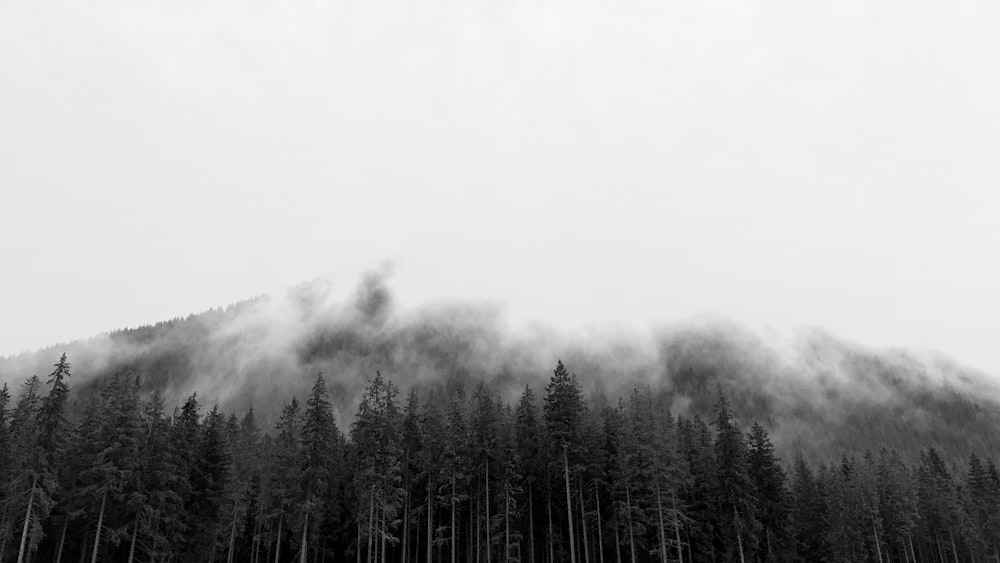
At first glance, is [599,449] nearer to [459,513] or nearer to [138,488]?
[459,513]

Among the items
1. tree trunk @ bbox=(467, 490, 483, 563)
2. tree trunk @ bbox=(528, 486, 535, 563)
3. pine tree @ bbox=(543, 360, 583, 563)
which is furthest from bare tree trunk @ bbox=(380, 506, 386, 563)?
pine tree @ bbox=(543, 360, 583, 563)

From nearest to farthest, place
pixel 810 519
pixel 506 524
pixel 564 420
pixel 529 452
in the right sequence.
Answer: pixel 564 420, pixel 506 524, pixel 529 452, pixel 810 519

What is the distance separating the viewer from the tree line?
50688 mm

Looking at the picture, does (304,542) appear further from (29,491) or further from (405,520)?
(29,491)

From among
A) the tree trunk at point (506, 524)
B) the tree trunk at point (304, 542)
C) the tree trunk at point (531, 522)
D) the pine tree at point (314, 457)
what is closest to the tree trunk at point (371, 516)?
the pine tree at point (314, 457)

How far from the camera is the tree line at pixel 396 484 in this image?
Result: 50.7m

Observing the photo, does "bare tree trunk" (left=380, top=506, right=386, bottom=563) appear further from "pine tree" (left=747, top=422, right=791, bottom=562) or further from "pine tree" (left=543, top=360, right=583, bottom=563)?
"pine tree" (left=747, top=422, right=791, bottom=562)

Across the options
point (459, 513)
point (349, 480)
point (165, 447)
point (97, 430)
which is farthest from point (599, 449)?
point (97, 430)

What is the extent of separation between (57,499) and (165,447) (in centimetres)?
Result: 1210

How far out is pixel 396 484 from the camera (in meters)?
60.6

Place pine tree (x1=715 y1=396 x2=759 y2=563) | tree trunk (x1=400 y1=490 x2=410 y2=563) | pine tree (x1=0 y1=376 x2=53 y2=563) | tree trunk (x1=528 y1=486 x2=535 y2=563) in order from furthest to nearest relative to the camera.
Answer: tree trunk (x1=400 y1=490 x2=410 y2=563)
tree trunk (x1=528 y1=486 x2=535 y2=563)
pine tree (x1=715 y1=396 x2=759 y2=563)
pine tree (x1=0 y1=376 x2=53 y2=563)

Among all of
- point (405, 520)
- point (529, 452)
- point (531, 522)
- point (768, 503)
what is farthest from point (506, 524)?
point (768, 503)

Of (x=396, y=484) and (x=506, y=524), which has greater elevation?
(x=396, y=484)

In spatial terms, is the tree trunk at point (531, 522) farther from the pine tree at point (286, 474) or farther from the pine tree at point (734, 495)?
the pine tree at point (286, 474)
